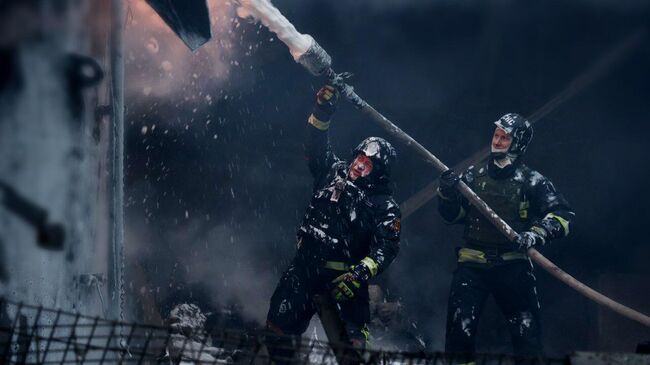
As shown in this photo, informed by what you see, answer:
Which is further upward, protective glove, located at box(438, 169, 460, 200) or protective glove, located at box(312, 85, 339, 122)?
protective glove, located at box(312, 85, 339, 122)

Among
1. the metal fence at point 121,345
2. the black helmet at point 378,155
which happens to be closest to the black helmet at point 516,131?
the black helmet at point 378,155

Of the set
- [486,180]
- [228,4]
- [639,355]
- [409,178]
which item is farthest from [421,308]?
[639,355]

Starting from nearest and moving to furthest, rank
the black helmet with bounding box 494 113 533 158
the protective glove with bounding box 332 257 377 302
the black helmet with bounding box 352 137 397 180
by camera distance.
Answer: the protective glove with bounding box 332 257 377 302 → the black helmet with bounding box 352 137 397 180 → the black helmet with bounding box 494 113 533 158

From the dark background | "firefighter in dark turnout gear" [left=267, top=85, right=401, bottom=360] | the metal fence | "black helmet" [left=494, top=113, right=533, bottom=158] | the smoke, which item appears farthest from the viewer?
the dark background

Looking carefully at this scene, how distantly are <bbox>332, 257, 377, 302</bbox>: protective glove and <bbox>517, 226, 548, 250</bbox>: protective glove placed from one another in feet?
5.80

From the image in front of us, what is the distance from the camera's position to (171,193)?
8734mm

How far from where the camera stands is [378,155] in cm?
671

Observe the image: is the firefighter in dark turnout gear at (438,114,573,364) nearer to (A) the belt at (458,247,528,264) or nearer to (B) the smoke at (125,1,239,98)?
(A) the belt at (458,247,528,264)

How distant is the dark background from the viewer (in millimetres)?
8680

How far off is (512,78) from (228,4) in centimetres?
393

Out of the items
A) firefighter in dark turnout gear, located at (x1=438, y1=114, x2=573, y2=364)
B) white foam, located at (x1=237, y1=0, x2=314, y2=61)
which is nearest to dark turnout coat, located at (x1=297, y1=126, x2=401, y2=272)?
firefighter in dark turnout gear, located at (x1=438, y1=114, x2=573, y2=364)

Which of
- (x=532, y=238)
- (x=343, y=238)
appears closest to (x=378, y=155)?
(x=343, y=238)

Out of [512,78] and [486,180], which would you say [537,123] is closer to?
[512,78]

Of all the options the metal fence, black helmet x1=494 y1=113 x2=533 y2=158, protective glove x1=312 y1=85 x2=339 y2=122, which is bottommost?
the metal fence
